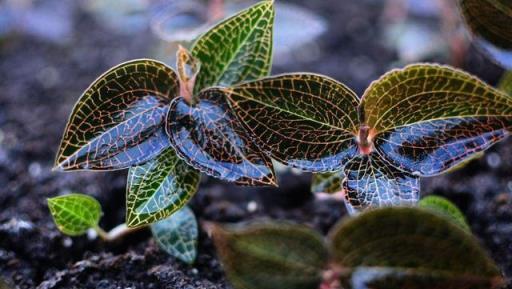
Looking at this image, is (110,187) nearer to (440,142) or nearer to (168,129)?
(168,129)

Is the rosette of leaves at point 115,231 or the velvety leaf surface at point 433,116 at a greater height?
the velvety leaf surface at point 433,116

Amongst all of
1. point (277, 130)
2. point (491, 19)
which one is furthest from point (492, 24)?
point (277, 130)

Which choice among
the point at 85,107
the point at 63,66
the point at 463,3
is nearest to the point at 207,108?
the point at 85,107

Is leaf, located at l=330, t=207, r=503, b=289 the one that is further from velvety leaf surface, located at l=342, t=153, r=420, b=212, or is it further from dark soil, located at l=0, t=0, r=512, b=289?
dark soil, located at l=0, t=0, r=512, b=289

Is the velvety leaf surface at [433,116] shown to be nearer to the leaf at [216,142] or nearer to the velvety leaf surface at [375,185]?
the velvety leaf surface at [375,185]

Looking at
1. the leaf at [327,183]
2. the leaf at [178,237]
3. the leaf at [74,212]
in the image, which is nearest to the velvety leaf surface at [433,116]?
the leaf at [327,183]

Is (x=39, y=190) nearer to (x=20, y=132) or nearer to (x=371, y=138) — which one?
(x=20, y=132)
